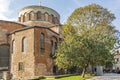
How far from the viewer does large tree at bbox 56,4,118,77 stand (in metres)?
26.6

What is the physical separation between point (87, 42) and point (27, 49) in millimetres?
8755

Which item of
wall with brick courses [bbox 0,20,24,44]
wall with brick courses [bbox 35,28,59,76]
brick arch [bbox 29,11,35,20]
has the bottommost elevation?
wall with brick courses [bbox 35,28,59,76]

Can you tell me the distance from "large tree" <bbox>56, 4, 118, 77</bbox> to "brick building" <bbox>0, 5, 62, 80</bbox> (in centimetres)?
310

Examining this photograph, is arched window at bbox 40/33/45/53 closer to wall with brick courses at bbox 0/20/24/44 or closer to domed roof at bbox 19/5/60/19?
wall with brick courses at bbox 0/20/24/44

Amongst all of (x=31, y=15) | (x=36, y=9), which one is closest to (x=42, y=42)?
(x=31, y=15)

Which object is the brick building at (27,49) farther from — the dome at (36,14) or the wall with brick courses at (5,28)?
the dome at (36,14)

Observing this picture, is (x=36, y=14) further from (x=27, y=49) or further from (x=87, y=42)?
(x=87, y=42)

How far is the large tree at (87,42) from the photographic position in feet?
87.3

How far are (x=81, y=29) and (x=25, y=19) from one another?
1449 cm

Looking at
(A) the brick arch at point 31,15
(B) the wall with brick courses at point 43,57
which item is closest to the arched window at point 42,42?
(B) the wall with brick courses at point 43,57

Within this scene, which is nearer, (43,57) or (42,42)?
(43,57)

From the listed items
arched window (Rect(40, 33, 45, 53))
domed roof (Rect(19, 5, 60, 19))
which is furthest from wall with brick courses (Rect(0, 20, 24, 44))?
arched window (Rect(40, 33, 45, 53))

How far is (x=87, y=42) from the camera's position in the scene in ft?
89.0

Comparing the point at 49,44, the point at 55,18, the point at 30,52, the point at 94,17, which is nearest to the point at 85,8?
the point at 94,17
